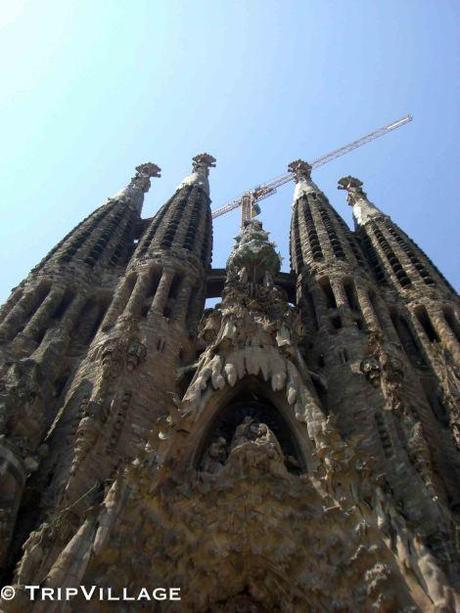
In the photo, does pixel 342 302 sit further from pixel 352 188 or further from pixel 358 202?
pixel 352 188

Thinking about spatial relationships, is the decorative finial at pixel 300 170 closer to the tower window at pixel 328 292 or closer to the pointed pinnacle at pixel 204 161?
the pointed pinnacle at pixel 204 161

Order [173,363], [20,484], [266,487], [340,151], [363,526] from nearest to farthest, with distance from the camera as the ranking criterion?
[363,526] < [266,487] < [20,484] < [173,363] < [340,151]

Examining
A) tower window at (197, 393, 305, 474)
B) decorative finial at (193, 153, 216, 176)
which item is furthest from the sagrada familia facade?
decorative finial at (193, 153, 216, 176)

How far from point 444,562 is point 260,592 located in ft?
11.0

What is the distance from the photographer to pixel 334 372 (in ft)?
63.5

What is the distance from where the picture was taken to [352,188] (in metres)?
40.3

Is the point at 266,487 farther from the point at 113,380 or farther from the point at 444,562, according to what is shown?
the point at 113,380

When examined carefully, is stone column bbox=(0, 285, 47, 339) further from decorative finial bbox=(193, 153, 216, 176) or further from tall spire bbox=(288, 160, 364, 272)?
decorative finial bbox=(193, 153, 216, 176)

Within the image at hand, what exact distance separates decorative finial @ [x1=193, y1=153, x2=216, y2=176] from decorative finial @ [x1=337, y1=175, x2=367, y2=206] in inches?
355

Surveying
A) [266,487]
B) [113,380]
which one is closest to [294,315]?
[113,380]

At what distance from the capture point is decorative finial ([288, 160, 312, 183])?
4431 cm

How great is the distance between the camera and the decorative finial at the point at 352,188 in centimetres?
3862

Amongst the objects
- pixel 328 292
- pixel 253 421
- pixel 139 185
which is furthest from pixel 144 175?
pixel 253 421

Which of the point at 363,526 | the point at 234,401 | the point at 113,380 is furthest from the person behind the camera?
the point at 113,380
